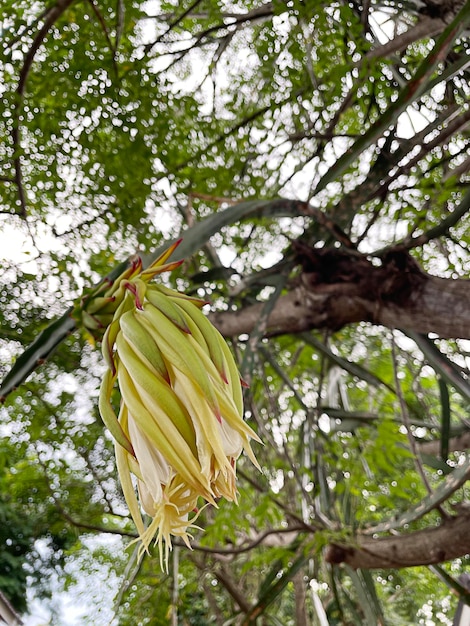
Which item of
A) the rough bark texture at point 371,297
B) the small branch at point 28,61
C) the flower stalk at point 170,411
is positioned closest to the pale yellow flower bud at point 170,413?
the flower stalk at point 170,411

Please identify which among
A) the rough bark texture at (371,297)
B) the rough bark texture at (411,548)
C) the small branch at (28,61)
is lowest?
the rough bark texture at (411,548)

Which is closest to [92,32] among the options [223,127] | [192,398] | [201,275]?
[223,127]

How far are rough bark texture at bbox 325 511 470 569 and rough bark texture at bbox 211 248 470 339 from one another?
30 cm

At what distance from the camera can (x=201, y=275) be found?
815 millimetres

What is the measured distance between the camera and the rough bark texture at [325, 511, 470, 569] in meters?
0.79

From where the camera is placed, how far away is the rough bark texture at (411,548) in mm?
792

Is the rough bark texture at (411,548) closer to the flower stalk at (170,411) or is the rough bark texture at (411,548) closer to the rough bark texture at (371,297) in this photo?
the rough bark texture at (371,297)

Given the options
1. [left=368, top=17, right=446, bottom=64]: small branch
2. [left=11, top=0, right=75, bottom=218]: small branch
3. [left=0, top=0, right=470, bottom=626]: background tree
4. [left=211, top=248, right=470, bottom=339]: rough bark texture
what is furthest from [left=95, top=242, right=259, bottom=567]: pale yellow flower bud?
[left=368, top=17, right=446, bottom=64]: small branch

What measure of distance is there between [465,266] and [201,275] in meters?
0.52

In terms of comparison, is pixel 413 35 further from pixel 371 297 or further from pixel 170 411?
pixel 170 411

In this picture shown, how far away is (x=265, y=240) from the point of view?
4.74 ft

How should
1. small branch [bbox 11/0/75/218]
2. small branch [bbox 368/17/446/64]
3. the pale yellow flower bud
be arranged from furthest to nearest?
small branch [bbox 368/17/446/64] → small branch [bbox 11/0/75/218] → the pale yellow flower bud

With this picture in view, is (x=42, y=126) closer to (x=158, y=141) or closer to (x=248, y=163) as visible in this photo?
(x=158, y=141)

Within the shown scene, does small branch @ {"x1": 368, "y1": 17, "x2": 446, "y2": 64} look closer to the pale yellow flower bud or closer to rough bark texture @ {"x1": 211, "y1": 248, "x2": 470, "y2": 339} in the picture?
rough bark texture @ {"x1": 211, "y1": 248, "x2": 470, "y2": 339}
